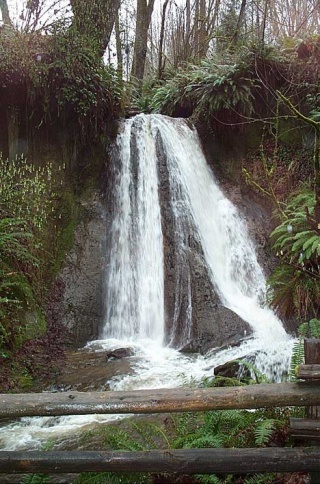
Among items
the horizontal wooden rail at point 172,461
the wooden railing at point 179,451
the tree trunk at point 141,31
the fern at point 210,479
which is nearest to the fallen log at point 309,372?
the wooden railing at point 179,451

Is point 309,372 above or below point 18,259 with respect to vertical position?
below

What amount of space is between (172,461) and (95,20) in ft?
33.2

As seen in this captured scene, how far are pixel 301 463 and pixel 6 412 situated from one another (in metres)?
1.89

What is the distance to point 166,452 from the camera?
2832mm

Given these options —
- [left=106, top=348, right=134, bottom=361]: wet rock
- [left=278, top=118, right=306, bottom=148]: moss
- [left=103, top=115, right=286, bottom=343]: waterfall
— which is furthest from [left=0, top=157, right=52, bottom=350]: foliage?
[left=278, top=118, right=306, bottom=148]: moss

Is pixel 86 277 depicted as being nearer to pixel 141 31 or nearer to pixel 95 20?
pixel 95 20

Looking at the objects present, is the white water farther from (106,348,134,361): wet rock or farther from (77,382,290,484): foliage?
(77,382,290,484): foliage

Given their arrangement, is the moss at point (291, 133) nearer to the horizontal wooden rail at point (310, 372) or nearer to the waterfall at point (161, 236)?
the waterfall at point (161, 236)

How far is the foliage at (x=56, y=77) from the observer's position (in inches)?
344

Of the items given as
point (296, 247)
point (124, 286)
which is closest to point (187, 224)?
point (124, 286)

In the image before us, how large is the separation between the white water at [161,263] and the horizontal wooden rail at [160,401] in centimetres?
273

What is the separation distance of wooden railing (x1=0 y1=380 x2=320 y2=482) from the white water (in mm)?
2674

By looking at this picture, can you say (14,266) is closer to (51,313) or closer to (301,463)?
(51,313)

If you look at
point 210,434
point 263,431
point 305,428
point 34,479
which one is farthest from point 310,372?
point 34,479
